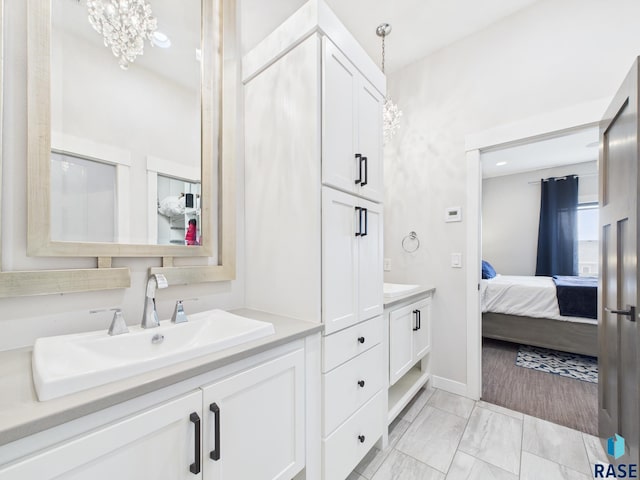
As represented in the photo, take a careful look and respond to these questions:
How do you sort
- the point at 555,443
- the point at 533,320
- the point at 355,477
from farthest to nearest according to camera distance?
the point at 533,320 → the point at 555,443 → the point at 355,477

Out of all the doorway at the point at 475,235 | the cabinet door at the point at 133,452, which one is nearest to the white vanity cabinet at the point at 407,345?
the doorway at the point at 475,235

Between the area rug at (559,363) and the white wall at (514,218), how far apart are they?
274cm

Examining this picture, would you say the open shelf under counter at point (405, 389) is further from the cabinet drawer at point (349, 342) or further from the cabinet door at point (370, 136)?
the cabinet door at point (370, 136)

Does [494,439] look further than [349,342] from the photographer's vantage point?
Yes

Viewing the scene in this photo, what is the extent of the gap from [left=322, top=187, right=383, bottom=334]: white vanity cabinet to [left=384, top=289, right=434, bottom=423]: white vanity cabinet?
0.29 m

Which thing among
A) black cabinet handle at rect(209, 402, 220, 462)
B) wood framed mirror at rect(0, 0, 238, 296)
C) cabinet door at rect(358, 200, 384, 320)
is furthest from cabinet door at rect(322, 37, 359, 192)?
black cabinet handle at rect(209, 402, 220, 462)

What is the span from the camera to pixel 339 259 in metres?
1.29

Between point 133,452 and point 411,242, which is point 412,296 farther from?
point 133,452

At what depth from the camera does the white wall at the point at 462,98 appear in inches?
71.5

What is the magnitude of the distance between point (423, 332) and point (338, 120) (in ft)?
5.97

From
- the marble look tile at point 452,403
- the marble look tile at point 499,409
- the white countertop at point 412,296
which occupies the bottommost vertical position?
the marble look tile at point 452,403

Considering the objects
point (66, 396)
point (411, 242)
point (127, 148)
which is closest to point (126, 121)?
point (127, 148)

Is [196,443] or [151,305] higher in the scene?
[151,305]

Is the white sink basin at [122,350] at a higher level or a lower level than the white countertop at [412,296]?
higher
